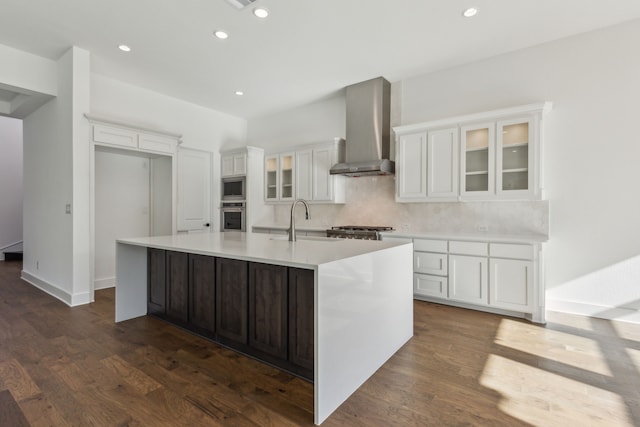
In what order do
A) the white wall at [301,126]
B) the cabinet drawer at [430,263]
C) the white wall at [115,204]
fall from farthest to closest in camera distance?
the white wall at [301,126], the white wall at [115,204], the cabinet drawer at [430,263]

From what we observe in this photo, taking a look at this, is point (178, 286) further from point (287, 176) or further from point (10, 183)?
point (10, 183)

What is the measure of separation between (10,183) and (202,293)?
776cm

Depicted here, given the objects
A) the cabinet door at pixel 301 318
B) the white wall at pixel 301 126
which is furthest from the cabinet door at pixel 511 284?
the white wall at pixel 301 126

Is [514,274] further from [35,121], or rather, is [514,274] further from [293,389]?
[35,121]

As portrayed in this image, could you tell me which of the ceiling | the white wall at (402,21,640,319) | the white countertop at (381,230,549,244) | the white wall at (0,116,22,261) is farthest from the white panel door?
the white wall at (0,116,22,261)

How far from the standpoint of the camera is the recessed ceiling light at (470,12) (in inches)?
110

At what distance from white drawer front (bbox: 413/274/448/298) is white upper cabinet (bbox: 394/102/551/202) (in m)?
0.95

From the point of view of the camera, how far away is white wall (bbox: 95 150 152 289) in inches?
174

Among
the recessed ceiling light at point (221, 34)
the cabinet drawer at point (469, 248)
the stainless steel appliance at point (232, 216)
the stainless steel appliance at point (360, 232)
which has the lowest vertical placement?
the cabinet drawer at point (469, 248)

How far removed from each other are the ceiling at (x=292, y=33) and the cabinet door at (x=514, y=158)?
96 cm

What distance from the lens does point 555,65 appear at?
337cm

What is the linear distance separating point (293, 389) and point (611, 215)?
346 cm

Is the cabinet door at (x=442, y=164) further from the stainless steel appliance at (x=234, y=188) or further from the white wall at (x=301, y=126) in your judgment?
the stainless steel appliance at (x=234, y=188)

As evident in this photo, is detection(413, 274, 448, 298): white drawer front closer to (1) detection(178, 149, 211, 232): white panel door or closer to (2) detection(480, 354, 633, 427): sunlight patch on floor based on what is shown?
(2) detection(480, 354, 633, 427): sunlight patch on floor
